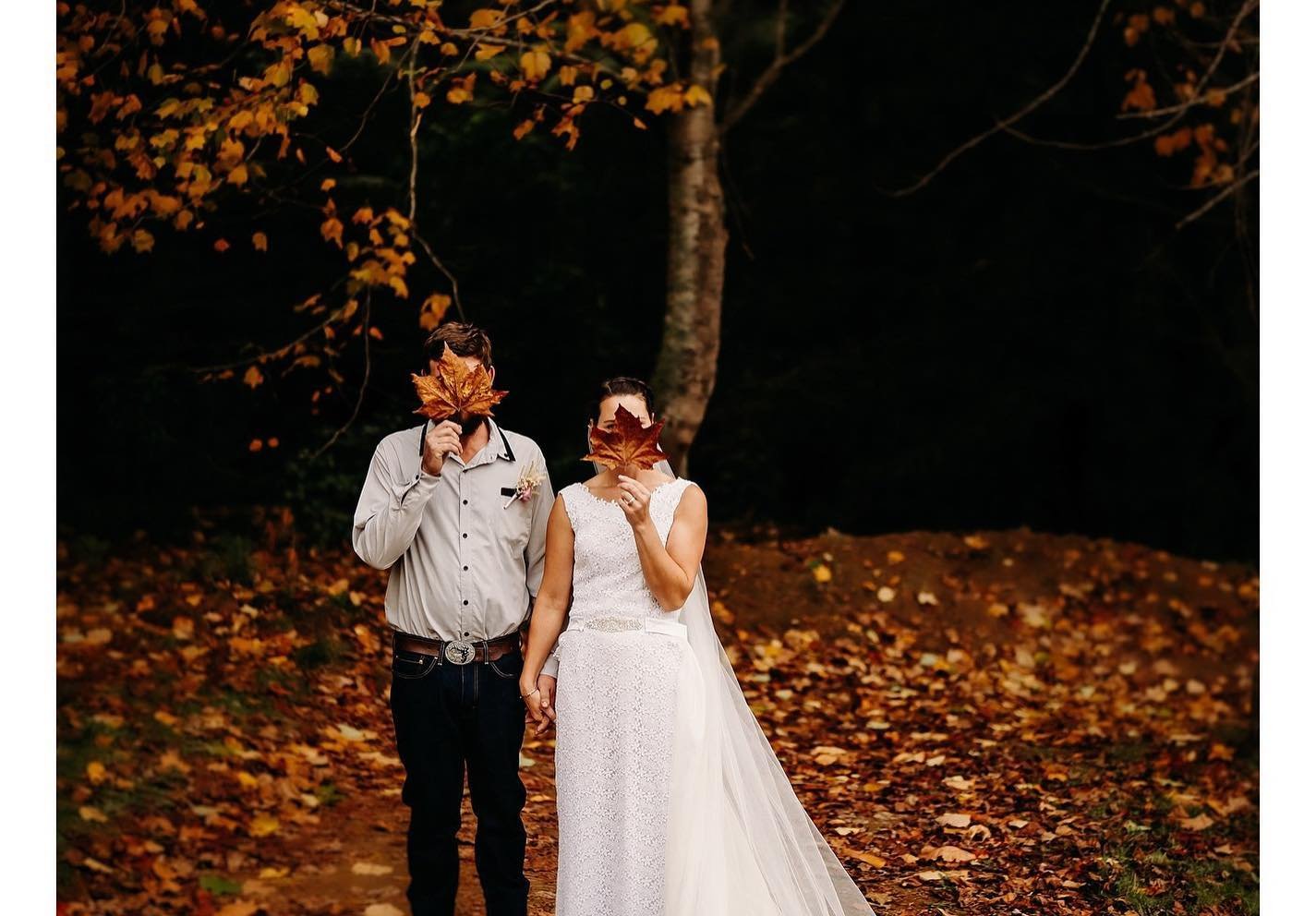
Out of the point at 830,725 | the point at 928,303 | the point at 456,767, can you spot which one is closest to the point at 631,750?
the point at 456,767

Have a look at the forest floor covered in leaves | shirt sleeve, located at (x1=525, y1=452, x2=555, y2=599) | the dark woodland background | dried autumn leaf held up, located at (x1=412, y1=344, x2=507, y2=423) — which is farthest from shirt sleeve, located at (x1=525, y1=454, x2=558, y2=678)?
the dark woodland background

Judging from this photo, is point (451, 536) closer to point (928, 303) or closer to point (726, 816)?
point (726, 816)

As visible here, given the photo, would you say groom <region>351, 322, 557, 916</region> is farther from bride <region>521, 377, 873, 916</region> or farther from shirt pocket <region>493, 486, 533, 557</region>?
bride <region>521, 377, 873, 916</region>

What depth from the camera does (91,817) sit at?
541 cm

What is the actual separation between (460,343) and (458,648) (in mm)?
908

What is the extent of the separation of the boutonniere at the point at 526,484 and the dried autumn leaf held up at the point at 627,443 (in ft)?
1.11

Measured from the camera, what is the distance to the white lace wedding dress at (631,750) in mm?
3666

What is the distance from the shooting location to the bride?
12.0 ft

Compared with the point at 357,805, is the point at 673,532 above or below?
above

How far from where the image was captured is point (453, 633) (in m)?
3.82

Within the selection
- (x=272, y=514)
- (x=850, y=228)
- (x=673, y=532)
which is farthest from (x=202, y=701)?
(x=850, y=228)

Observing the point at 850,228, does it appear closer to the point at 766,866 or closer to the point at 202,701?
the point at 202,701

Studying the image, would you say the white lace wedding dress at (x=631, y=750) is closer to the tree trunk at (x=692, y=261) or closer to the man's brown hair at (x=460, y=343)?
the man's brown hair at (x=460, y=343)

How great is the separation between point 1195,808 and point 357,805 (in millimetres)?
4032
